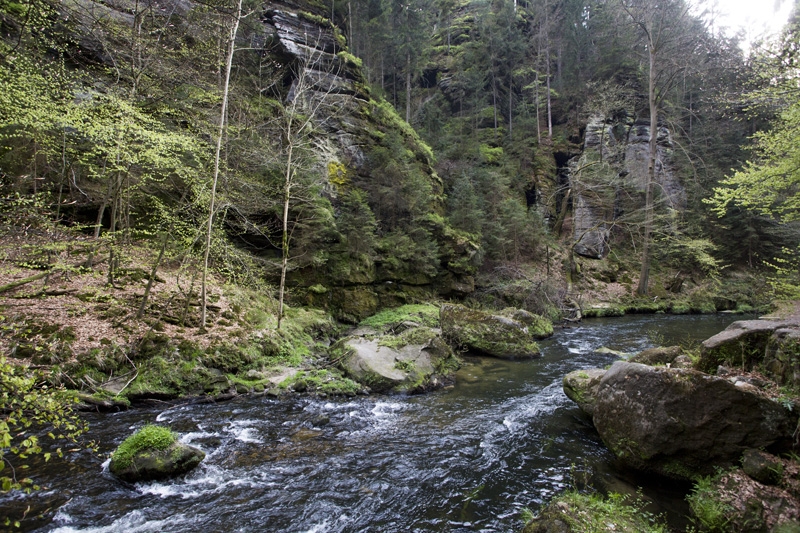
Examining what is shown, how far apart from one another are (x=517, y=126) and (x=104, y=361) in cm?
3448

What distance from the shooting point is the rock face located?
535cm

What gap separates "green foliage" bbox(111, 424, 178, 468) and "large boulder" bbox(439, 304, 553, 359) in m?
9.69

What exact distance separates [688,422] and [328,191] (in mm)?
16138

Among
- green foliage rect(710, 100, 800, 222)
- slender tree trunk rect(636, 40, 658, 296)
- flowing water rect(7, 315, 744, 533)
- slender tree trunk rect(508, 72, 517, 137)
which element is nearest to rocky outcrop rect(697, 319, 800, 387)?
flowing water rect(7, 315, 744, 533)

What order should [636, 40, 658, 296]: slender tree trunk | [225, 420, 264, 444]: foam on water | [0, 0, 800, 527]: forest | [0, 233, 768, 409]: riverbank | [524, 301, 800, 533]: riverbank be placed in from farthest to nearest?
[636, 40, 658, 296]: slender tree trunk, [0, 0, 800, 527]: forest, [0, 233, 768, 409]: riverbank, [225, 420, 264, 444]: foam on water, [524, 301, 800, 533]: riverbank

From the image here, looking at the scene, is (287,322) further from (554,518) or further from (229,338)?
(554,518)

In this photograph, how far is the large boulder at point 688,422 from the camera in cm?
502

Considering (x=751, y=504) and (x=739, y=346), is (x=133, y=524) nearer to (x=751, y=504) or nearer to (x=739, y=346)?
(x=751, y=504)

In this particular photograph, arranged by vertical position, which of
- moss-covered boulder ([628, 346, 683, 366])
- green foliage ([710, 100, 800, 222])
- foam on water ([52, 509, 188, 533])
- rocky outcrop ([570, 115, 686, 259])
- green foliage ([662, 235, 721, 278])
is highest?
rocky outcrop ([570, 115, 686, 259])

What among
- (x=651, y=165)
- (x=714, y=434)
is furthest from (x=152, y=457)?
(x=651, y=165)

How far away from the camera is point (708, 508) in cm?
441

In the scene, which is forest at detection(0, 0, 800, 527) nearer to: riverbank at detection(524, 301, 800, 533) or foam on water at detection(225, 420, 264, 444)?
riverbank at detection(524, 301, 800, 533)

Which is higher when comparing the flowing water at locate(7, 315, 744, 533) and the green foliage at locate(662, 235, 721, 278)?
the green foliage at locate(662, 235, 721, 278)

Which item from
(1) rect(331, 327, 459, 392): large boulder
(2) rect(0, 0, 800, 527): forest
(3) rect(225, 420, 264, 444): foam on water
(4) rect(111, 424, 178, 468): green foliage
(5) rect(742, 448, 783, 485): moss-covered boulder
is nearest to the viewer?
(5) rect(742, 448, 783, 485): moss-covered boulder
